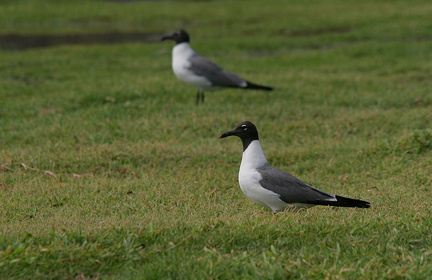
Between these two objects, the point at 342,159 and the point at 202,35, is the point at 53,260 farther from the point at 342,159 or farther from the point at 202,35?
the point at 202,35

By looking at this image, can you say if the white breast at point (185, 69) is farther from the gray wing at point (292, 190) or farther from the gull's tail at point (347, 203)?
the gull's tail at point (347, 203)

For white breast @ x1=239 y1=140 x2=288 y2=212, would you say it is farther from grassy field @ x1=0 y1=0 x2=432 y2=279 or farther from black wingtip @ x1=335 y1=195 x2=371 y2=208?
black wingtip @ x1=335 y1=195 x2=371 y2=208

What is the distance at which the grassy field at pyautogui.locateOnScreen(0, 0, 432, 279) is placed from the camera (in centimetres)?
395

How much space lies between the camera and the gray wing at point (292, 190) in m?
5.04

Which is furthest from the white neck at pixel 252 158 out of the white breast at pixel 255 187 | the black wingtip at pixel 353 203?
the black wingtip at pixel 353 203

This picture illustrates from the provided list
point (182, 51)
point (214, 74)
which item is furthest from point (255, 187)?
point (182, 51)

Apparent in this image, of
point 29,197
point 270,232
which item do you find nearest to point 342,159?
point 270,232

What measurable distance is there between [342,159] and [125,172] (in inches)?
101

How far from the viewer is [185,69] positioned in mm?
9891

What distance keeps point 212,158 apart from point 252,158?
1.94 meters

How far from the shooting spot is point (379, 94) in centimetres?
1030

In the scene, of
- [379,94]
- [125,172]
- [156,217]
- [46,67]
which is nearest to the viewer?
[156,217]

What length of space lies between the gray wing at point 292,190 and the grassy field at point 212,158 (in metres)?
0.18

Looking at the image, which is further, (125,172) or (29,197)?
(125,172)
